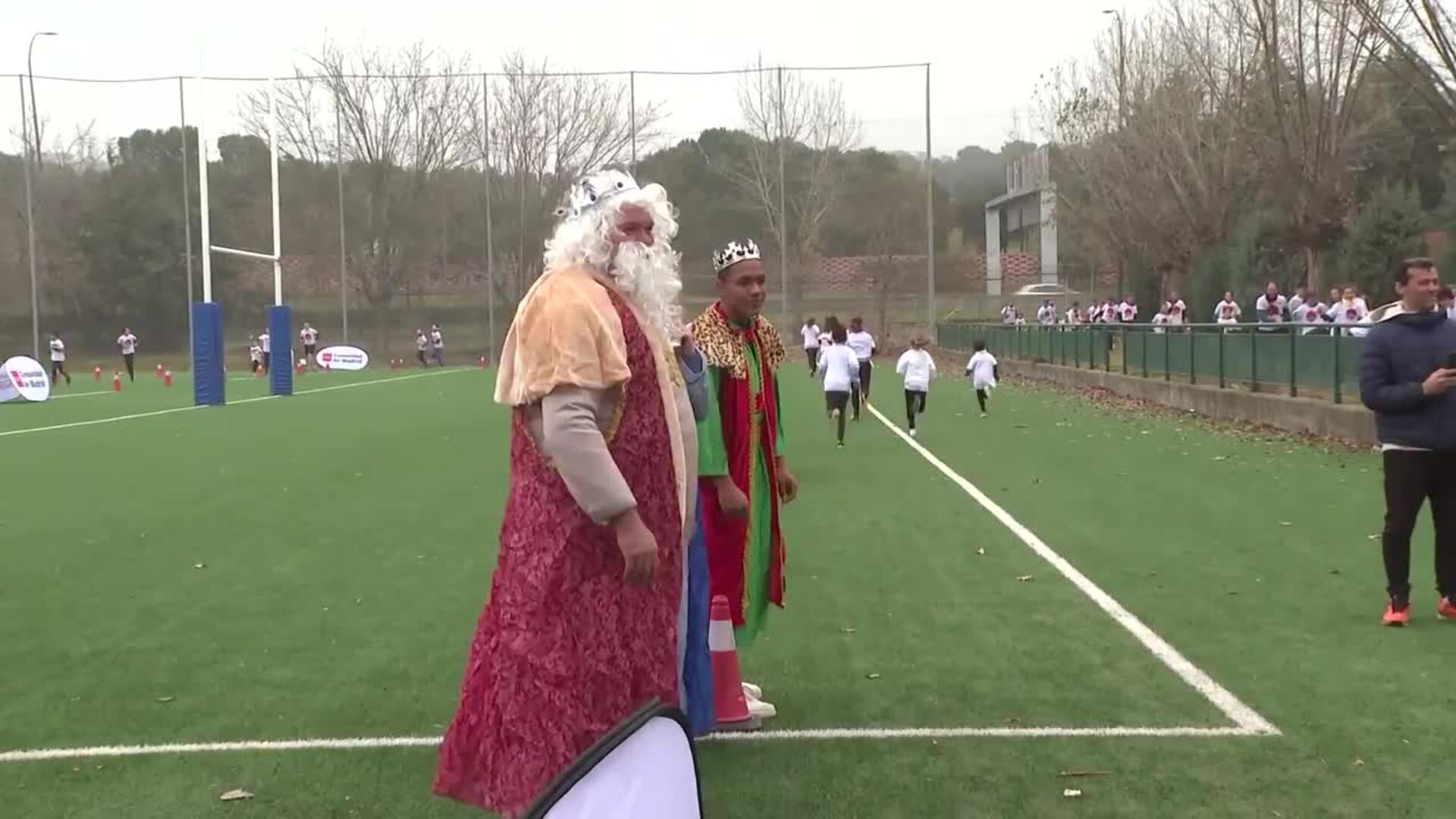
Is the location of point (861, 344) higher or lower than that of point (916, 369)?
higher

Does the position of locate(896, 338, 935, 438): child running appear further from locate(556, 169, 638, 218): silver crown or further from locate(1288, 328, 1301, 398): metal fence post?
locate(556, 169, 638, 218): silver crown

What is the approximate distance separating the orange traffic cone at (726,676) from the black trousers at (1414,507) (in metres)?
3.51

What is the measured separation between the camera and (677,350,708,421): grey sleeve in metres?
4.17

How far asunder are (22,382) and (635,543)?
3080 cm

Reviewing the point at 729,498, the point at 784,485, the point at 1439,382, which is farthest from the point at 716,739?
the point at 1439,382

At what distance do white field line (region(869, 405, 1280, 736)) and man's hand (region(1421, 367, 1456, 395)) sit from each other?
1671mm

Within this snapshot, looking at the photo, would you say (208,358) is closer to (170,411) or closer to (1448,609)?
(170,411)

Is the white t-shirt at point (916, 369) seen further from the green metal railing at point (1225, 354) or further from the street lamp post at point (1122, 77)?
the street lamp post at point (1122, 77)

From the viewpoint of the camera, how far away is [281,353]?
3228cm

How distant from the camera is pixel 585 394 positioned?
3.42 metres

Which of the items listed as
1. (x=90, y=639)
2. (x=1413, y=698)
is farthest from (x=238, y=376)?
(x=1413, y=698)

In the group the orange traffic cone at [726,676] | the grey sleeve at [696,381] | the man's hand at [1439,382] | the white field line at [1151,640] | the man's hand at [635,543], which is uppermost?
the grey sleeve at [696,381]

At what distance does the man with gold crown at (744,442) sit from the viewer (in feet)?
17.3

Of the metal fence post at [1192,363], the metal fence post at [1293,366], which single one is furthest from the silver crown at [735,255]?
the metal fence post at [1192,363]
